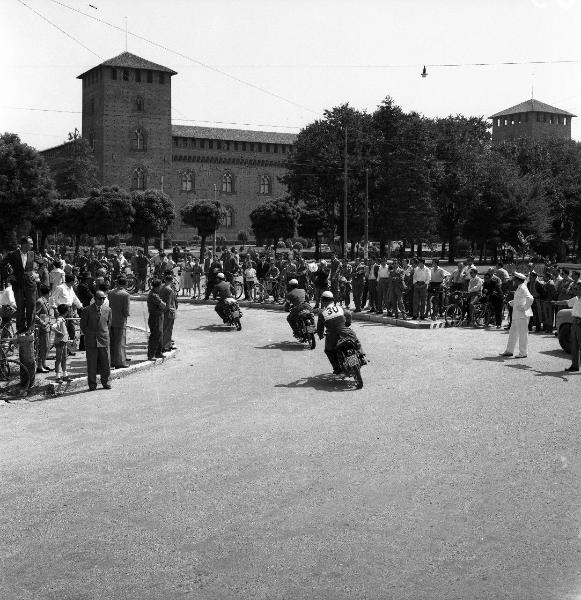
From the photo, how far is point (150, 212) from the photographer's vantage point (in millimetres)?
60031

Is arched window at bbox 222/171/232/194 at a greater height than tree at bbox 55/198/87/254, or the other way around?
arched window at bbox 222/171/232/194

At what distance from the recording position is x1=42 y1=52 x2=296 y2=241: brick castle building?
307 feet

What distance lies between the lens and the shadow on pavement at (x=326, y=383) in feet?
42.2

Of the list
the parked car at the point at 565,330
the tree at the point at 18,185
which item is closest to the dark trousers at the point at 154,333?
the parked car at the point at 565,330

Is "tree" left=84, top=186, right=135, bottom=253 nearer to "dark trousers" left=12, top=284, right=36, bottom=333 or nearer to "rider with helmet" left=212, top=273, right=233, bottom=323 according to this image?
"rider with helmet" left=212, top=273, right=233, bottom=323

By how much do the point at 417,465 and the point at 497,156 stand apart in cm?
6432

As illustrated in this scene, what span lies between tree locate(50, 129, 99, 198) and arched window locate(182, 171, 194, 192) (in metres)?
14.2

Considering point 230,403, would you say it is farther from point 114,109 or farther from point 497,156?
point 114,109

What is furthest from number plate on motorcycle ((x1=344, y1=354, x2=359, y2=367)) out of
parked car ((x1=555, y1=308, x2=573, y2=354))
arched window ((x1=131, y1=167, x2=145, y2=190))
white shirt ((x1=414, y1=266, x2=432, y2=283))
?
arched window ((x1=131, y1=167, x2=145, y2=190))

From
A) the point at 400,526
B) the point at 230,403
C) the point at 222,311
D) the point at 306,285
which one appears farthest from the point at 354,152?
the point at 400,526

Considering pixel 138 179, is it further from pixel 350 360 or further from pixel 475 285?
pixel 350 360

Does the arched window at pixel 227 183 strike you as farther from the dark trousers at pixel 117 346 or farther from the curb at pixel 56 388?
the curb at pixel 56 388

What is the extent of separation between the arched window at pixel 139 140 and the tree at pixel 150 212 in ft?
118

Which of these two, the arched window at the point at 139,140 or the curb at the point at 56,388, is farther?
the arched window at the point at 139,140
